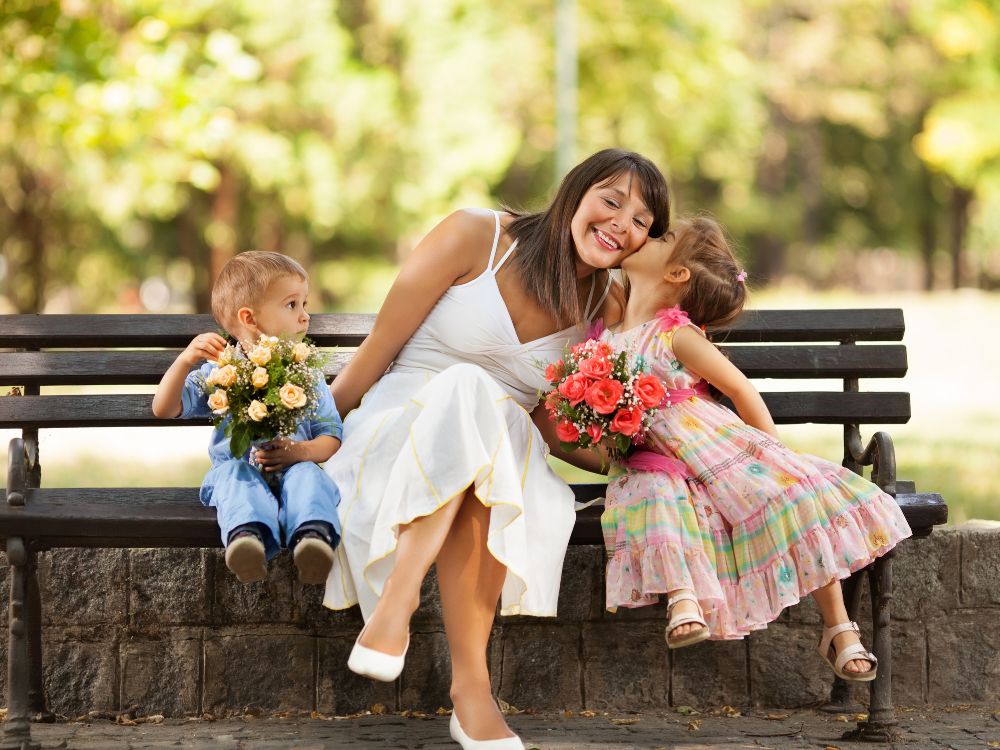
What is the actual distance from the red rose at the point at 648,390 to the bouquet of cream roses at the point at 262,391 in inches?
36.1

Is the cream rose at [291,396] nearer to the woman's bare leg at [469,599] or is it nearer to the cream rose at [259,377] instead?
the cream rose at [259,377]

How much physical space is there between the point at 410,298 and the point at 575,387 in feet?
2.33

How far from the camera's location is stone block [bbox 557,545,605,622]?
4.24 m

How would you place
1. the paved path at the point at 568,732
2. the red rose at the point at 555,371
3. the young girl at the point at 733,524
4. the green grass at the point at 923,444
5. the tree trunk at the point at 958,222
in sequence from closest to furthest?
the young girl at the point at 733,524, the paved path at the point at 568,732, the red rose at the point at 555,371, the green grass at the point at 923,444, the tree trunk at the point at 958,222

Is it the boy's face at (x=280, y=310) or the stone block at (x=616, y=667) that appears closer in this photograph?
the boy's face at (x=280, y=310)

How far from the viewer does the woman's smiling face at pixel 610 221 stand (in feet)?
13.7

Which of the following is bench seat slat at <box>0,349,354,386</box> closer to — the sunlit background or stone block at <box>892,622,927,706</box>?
stone block at <box>892,622,927,706</box>

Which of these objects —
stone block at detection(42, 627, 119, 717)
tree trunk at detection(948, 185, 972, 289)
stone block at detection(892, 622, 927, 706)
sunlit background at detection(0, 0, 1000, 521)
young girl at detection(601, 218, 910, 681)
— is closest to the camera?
young girl at detection(601, 218, 910, 681)

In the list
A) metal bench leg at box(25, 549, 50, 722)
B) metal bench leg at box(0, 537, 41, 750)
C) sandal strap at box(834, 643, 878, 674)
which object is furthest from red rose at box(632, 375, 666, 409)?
metal bench leg at box(25, 549, 50, 722)

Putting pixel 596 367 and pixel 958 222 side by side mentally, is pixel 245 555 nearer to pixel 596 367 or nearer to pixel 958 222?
pixel 596 367

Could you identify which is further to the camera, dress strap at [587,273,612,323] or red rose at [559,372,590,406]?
dress strap at [587,273,612,323]

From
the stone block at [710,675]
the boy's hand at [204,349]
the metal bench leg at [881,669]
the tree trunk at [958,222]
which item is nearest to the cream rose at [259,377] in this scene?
the boy's hand at [204,349]

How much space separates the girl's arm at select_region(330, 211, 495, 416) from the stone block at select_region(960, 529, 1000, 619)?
6.11ft

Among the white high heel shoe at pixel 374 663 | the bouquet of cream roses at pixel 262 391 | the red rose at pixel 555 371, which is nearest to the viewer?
the white high heel shoe at pixel 374 663
